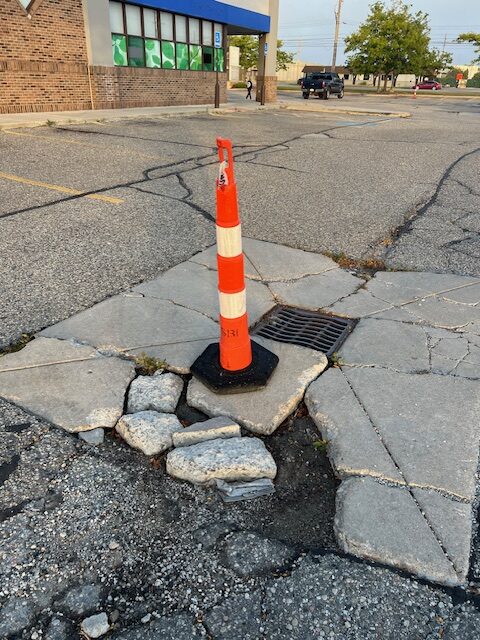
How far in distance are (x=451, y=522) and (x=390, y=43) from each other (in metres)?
60.4

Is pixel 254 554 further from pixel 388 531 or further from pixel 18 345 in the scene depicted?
pixel 18 345

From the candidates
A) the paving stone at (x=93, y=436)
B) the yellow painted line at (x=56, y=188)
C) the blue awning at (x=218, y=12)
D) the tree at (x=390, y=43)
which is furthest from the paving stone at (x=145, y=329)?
the tree at (x=390, y=43)

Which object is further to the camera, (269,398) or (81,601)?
(269,398)

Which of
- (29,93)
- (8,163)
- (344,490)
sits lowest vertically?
(344,490)

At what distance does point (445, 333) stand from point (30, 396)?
8.80 ft

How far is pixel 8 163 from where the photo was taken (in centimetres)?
788

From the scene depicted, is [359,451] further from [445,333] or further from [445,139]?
[445,139]

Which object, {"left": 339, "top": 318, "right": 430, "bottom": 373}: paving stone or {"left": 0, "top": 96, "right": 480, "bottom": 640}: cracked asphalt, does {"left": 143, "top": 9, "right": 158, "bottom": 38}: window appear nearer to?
{"left": 0, "top": 96, "right": 480, "bottom": 640}: cracked asphalt

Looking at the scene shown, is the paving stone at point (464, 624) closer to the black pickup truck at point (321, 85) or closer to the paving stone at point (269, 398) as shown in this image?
the paving stone at point (269, 398)

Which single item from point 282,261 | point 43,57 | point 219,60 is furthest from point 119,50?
point 282,261

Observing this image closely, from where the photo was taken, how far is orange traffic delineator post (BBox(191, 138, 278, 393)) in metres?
2.38

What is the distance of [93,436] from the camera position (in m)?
2.38

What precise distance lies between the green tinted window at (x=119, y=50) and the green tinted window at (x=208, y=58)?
5.86 meters

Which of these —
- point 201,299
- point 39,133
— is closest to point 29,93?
point 39,133
